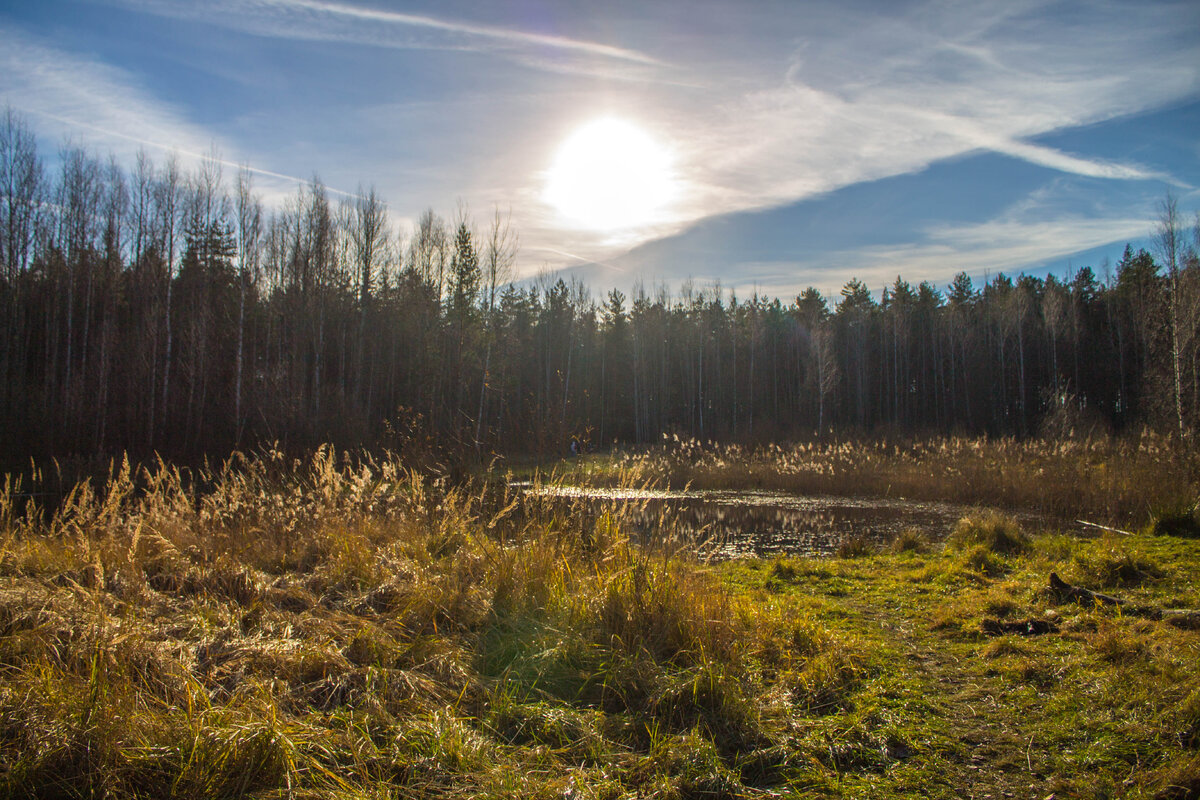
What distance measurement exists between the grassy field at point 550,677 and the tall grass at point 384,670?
14 millimetres

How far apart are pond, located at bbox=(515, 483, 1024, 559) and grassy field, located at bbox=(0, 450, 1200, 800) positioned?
6.40ft

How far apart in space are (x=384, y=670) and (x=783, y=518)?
1010cm

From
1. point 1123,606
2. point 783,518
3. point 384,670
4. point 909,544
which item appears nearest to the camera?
point 384,670

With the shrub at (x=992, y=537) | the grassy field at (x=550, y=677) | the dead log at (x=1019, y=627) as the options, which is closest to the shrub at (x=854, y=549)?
the shrub at (x=992, y=537)

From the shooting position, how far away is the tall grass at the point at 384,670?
2.27 metres

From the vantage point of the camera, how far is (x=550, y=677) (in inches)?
134

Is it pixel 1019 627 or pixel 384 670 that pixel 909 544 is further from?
pixel 384 670

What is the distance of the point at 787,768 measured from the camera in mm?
2664

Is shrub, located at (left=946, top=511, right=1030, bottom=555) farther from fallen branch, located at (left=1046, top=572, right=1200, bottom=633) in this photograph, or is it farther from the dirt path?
the dirt path

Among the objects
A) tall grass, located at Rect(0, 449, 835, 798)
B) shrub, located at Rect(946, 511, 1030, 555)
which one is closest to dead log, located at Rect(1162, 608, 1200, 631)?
tall grass, located at Rect(0, 449, 835, 798)

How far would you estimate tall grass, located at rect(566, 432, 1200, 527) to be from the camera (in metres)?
9.32

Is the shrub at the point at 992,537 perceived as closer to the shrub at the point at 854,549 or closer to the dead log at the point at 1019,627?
the shrub at the point at 854,549

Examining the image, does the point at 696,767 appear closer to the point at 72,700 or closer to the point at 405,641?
the point at 405,641

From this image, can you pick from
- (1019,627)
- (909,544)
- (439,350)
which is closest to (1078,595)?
(1019,627)
